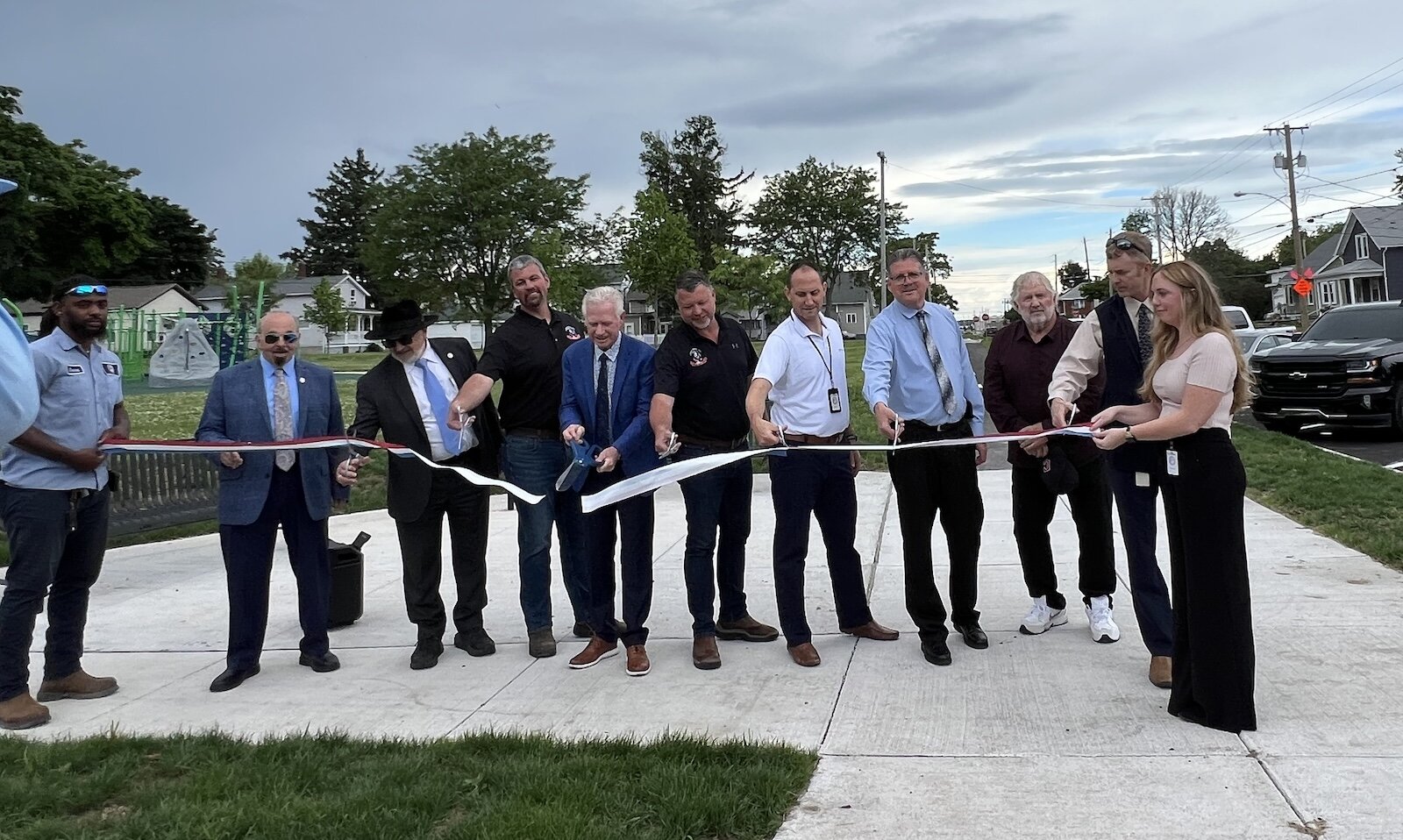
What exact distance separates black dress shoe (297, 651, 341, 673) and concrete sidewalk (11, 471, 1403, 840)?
0.11m

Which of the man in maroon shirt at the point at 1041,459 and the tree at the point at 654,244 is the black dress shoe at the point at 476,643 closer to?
the man in maroon shirt at the point at 1041,459

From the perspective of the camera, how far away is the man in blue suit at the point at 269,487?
551 centimetres

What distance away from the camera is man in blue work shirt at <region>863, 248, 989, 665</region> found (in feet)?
17.8

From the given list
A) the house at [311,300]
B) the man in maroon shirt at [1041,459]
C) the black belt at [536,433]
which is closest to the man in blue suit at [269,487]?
the black belt at [536,433]

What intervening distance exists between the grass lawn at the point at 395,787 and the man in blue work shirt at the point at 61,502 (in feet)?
1.91

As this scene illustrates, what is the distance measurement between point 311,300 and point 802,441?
82.1 metres

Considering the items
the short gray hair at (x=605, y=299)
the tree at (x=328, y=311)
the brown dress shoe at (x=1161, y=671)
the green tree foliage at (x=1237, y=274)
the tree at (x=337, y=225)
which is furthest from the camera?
the tree at (x=337, y=225)

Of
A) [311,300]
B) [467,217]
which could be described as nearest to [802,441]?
[467,217]

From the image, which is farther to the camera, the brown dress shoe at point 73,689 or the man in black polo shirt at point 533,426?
the man in black polo shirt at point 533,426

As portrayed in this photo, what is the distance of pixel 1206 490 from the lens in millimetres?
4195

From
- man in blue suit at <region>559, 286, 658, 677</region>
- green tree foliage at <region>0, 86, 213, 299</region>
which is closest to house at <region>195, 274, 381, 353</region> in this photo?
green tree foliage at <region>0, 86, 213, 299</region>

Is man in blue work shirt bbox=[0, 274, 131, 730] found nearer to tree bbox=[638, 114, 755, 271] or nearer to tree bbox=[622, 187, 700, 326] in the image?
tree bbox=[622, 187, 700, 326]

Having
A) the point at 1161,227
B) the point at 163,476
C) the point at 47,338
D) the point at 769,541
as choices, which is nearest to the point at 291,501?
the point at 47,338

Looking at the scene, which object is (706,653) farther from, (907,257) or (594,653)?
(907,257)
